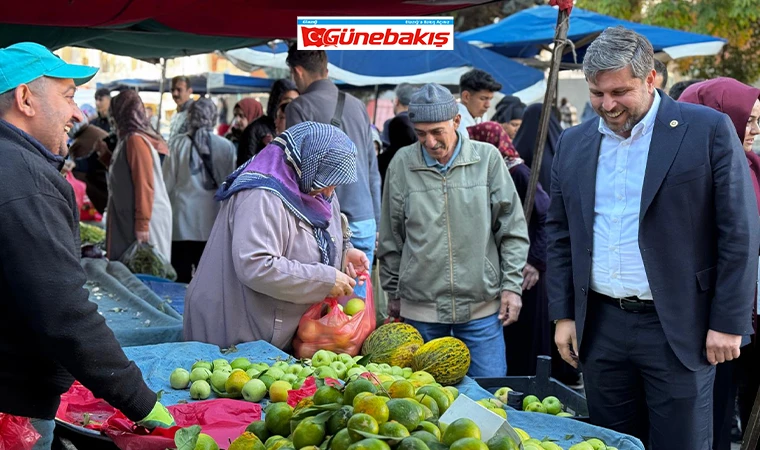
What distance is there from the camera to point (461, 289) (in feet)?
14.6

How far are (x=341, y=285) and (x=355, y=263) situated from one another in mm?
353

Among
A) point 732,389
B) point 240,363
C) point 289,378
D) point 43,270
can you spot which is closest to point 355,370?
point 289,378

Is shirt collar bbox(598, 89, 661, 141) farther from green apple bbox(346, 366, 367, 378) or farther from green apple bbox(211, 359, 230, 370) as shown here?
green apple bbox(211, 359, 230, 370)

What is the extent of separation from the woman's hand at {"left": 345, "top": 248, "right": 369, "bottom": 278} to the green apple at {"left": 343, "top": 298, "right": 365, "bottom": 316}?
13 centimetres

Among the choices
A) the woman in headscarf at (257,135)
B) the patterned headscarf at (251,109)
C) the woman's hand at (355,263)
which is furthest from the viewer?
the patterned headscarf at (251,109)

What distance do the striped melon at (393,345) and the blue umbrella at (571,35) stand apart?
7423 millimetres

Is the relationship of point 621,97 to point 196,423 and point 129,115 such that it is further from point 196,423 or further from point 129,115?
point 129,115

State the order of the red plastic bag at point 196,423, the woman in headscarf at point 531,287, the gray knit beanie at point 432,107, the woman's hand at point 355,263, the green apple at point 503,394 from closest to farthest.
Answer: the red plastic bag at point 196,423
the green apple at point 503,394
the woman's hand at point 355,263
the gray knit beanie at point 432,107
the woman in headscarf at point 531,287

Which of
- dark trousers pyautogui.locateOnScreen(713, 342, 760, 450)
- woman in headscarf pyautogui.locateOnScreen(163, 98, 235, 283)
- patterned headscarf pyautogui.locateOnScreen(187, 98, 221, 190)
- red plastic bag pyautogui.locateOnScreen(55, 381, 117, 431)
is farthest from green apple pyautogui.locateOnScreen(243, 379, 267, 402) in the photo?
patterned headscarf pyautogui.locateOnScreen(187, 98, 221, 190)

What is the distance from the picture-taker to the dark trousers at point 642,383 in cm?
317

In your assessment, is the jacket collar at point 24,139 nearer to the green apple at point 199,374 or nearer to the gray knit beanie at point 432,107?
the green apple at point 199,374

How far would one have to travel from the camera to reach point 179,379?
11.7 ft

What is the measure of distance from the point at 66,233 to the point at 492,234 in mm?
2601

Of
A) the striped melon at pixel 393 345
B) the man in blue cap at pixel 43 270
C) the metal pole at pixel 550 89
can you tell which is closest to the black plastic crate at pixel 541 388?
the striped melon at pixel 393 345
